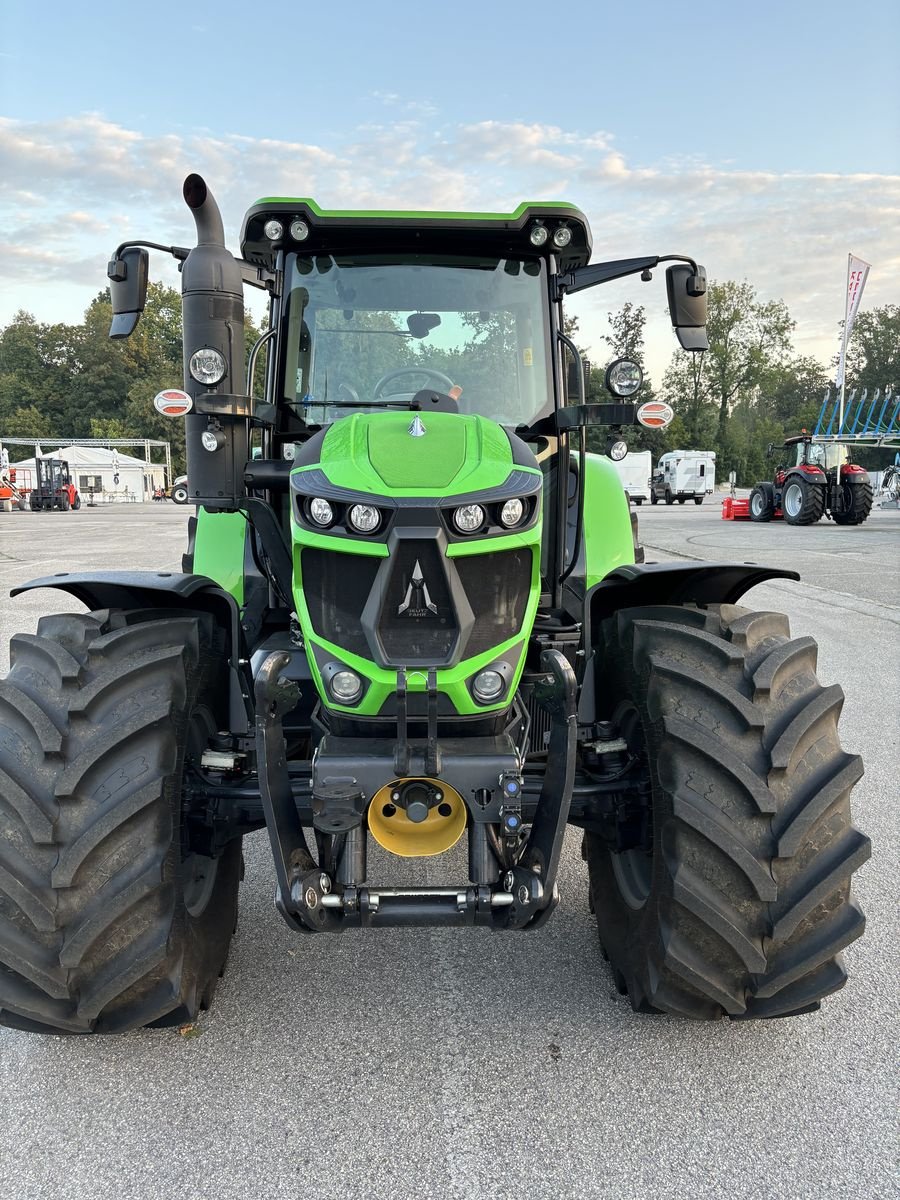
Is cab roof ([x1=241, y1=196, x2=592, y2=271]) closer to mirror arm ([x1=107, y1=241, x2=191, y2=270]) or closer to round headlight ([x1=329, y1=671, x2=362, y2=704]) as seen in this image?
mirror arm ([x1=107, y1=241, x2=191, y2=270])

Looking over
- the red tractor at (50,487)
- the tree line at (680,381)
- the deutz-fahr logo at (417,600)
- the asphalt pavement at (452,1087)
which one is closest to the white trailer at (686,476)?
the tree line at (680,381)

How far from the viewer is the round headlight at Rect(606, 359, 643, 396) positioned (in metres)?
3.54

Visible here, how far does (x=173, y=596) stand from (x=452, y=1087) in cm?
167

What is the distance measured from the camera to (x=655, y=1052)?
101 inches

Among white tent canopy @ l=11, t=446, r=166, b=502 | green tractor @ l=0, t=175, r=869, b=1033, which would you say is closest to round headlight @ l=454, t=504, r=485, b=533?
green tractor @ l=0, t=175, r=869, b=1033

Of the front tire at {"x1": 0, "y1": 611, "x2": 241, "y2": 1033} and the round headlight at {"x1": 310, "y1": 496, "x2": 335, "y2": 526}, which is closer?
the front tire at {"x1": 0, "y1": 611, "x2": 241, "y2": 1033}

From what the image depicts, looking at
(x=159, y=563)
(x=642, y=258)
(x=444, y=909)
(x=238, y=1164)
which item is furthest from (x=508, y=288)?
(x=159, y=563)

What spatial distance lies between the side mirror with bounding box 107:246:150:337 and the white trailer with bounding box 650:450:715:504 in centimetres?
4417

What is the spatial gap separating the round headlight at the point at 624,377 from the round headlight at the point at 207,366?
1.51 metres

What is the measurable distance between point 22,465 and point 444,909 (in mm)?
60178

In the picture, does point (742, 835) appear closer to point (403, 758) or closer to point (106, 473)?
point (403, 758)

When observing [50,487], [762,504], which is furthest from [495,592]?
[50,487]

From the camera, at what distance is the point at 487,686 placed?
2.44 meters

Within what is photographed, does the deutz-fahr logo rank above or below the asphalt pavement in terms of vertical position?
above
